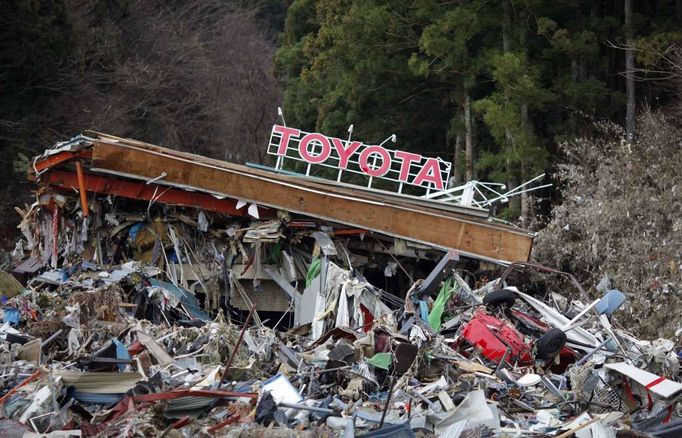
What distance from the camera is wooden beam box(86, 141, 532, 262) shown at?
50.6 feet

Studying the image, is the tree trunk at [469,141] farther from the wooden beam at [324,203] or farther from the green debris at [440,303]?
the green debris at [440,303]

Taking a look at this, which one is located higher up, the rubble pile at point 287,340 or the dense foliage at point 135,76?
the dense foliage at point 135,76

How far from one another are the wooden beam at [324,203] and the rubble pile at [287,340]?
1.01 feet

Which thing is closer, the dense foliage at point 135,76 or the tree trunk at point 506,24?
the tree trunk at point 506,24

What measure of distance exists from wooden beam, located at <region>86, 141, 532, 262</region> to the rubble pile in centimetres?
31

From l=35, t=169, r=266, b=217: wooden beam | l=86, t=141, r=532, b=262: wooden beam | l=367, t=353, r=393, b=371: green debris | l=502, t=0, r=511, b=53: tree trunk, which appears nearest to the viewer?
l=367, t=353, r=393, b=371: green debris

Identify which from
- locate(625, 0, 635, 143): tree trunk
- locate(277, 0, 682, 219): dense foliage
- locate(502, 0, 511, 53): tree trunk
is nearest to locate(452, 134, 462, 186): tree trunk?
locate(277, 0, 682, 219): dense foliage

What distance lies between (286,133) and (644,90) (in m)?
10.7

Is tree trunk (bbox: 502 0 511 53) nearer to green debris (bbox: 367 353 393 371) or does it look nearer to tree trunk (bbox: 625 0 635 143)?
tree trunk (bbox: 625 0 635 143)

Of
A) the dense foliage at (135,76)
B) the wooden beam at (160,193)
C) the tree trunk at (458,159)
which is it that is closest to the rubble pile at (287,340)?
the wooden beam at (160,193)

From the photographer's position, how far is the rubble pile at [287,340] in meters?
8.94

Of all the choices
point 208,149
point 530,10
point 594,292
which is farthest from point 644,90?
point 208,149

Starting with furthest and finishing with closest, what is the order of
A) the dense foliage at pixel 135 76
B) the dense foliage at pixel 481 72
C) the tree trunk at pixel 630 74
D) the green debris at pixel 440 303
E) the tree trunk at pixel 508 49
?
the dense foliage at pixel 135 76 < the tree trunk at pixel 508 49 < the dense foliage at pixel 481 72 < the tree trunk at pixel 630 74 < the green debris at pixel 440 303

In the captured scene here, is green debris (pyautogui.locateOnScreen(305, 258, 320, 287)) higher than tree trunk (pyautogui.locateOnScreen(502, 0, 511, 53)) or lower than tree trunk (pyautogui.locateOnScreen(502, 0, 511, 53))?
lower
